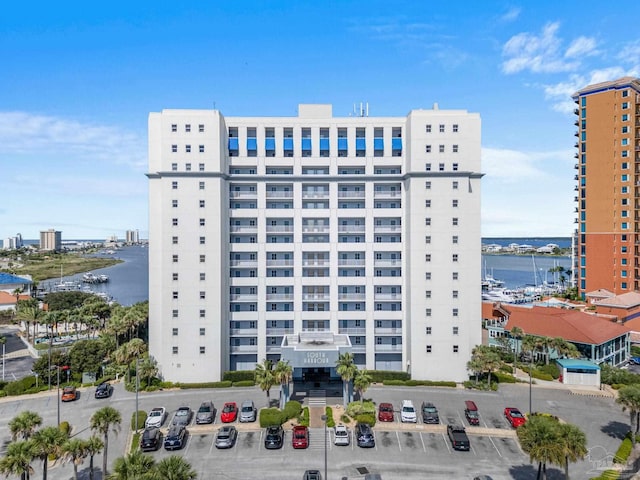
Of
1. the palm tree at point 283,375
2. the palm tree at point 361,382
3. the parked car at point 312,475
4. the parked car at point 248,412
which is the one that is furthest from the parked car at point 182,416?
the palm tree at point 361,382

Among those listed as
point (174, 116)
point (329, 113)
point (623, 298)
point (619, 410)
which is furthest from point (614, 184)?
point (174, 116)

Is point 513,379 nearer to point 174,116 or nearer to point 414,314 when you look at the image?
point 414,314

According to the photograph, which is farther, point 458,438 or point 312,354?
point 312,354

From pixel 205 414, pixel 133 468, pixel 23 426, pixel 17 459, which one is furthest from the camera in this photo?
pixel 205 414

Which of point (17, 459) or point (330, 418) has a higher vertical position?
point (17, 459)

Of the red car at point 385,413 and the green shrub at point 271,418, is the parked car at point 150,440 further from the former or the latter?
the red car at point 385,413

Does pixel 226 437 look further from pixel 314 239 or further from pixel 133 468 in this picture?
pixel 314 239

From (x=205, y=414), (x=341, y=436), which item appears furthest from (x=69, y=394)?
(x=341, y=436)
